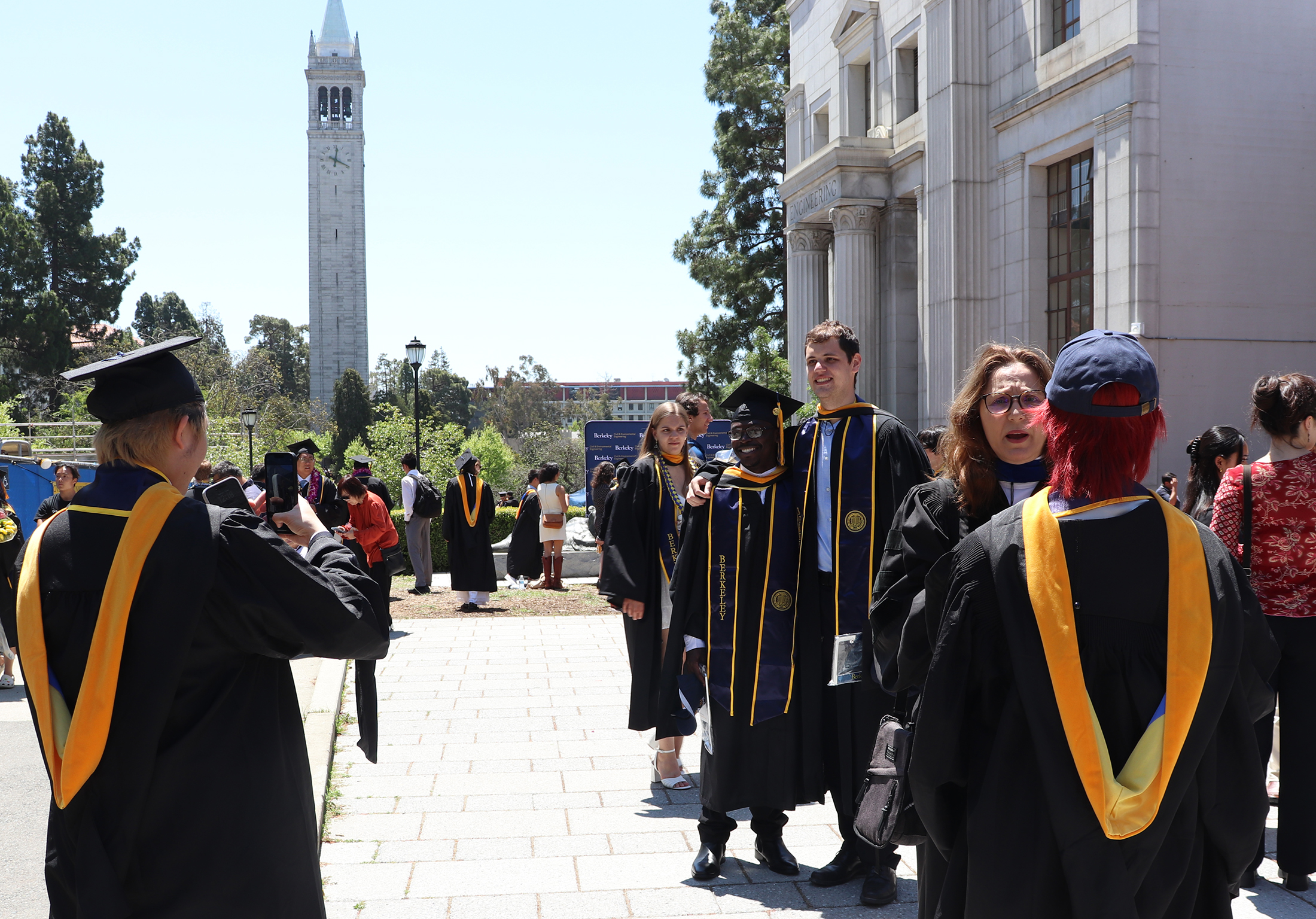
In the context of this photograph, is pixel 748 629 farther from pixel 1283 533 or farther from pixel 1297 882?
pixel 1297 882

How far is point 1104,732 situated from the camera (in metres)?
2.09

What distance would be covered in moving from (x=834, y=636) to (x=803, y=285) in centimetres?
2119

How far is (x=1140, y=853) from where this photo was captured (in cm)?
202

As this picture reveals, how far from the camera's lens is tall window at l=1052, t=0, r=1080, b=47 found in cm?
1603

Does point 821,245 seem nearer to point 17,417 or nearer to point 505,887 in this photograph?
point 505,887

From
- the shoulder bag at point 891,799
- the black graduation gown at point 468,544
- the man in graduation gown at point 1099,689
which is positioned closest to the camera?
the man in graduation gown at point 1099,689

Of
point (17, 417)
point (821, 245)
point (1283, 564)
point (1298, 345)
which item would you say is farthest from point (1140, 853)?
point (17, 417)

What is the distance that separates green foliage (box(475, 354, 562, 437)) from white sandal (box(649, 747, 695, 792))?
220 ft

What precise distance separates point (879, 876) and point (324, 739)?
3.78 meters

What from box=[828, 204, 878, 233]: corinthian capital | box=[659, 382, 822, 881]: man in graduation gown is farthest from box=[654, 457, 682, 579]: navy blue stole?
box=[828, 204, 878, 233]: corinthian capital

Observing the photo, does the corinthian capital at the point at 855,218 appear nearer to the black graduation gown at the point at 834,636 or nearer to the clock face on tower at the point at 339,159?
the black graduation gown at the point at 834,636

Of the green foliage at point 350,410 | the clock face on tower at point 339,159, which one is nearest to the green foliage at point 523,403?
the green foliage at point 350,410

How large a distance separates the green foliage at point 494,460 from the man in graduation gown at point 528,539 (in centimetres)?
3258

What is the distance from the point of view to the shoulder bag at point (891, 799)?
8.07 ft
